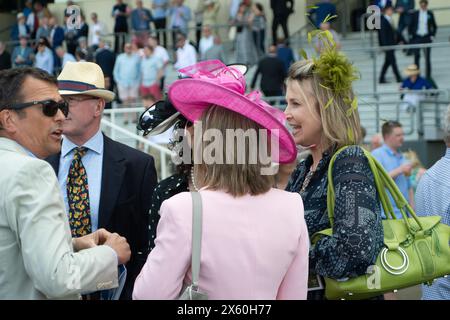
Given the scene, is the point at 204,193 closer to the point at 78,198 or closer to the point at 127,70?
the point at 78,198

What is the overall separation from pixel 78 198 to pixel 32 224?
1.34m

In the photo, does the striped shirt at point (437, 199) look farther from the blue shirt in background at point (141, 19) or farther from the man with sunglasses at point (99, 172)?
the blue shirt in background at point (141, 19)

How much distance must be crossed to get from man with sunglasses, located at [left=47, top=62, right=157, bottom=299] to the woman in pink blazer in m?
1.23

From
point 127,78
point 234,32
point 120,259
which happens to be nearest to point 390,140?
point 120,259

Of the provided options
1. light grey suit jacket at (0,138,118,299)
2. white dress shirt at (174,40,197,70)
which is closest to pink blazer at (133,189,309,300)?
light grey suit jacket at (0,138,118,299)

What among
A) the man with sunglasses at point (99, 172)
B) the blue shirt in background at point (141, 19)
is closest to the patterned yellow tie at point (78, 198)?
the man with sunglasses at point (99, 172)

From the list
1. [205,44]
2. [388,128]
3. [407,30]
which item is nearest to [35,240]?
[388,128]

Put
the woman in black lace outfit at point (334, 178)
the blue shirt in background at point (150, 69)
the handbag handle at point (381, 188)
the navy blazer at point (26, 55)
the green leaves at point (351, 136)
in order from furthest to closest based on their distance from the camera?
the navy blazer at point (26, 55)
the blue shirt in background at point (150, 69)
the green leaves at point (351, 136)
the handbag handle at point (381, 188)
the woman in black lace outfit at point (334, 178)

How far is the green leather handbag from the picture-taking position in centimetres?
325

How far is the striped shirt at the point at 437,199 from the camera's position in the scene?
3979 mm

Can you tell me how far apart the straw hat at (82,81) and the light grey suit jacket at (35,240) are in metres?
1.45

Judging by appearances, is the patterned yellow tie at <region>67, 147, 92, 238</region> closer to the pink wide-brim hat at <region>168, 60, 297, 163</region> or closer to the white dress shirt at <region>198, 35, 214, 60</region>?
the pink wide-brim hat at <region>168, 60, 297, 163</region>
